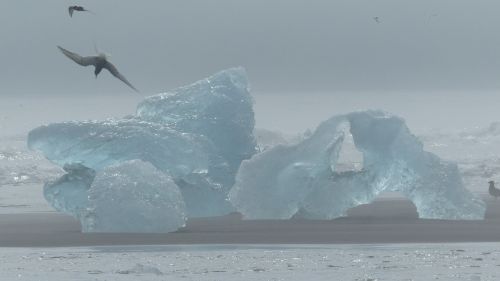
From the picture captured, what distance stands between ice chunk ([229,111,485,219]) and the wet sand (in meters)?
0.24

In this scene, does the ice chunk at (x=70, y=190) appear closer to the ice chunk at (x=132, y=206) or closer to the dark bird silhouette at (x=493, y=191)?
the ice chunk at (x=132, y=206)

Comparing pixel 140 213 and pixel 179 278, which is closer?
pixel 179 278

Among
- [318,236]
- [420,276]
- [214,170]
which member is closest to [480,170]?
[214,170]

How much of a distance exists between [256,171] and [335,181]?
1015 mm

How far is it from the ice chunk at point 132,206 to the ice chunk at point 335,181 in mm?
1598

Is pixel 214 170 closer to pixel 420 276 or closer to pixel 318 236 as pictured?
pixel 318 236

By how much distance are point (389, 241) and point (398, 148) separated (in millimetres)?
3599

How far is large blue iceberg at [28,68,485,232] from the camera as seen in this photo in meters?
17.9

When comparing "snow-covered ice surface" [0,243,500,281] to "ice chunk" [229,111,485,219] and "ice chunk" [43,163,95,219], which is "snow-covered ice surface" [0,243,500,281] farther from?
"ice chunk" [43,163,95,219]

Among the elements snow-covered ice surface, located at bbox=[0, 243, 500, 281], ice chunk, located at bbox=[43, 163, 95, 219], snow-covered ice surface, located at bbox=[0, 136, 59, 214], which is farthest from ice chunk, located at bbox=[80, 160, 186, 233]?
snow-covered ice surface, located at bbox=[0, 136, 59, 214]

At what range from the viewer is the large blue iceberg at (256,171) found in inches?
703

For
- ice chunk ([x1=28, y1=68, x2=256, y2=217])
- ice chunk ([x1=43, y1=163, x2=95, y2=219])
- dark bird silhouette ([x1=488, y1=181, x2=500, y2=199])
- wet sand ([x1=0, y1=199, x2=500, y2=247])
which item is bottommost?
wet sand ([x1=0, y1=199, x2=500, y2=247])

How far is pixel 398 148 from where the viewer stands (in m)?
18.6

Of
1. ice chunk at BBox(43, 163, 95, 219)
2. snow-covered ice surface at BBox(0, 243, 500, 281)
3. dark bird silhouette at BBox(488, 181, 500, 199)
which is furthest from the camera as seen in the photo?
dark bird silhouette at BBox(488, 181, 500, 199)
